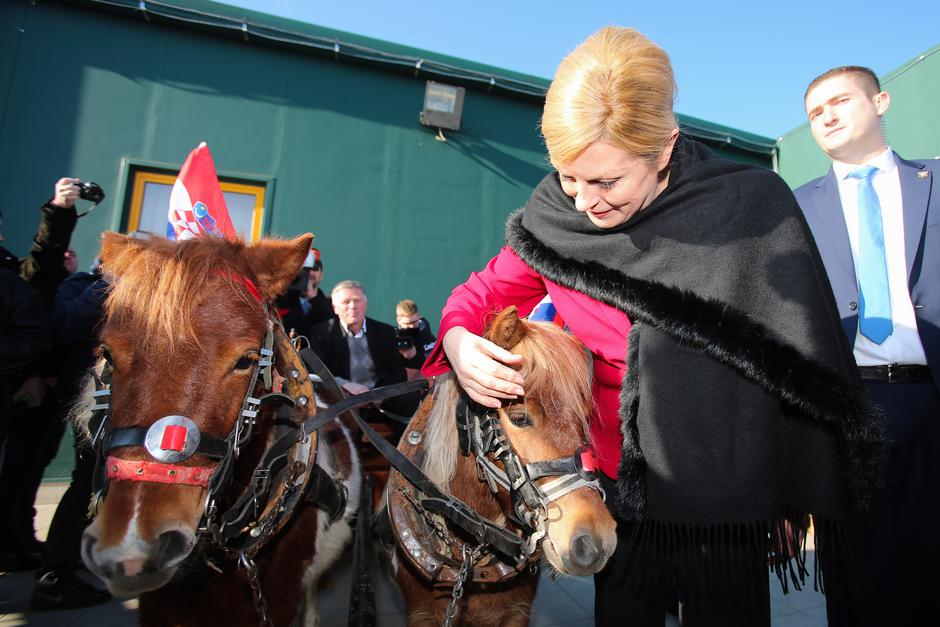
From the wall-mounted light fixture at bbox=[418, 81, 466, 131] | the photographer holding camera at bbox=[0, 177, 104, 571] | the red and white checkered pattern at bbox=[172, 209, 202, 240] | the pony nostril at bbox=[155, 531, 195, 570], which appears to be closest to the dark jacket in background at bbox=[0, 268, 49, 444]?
the photographer holding camera at bbox=[0, 177, 104, 571]

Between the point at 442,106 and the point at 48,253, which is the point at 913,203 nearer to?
the point at 48,253

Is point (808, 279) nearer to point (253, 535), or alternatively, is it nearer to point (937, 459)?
point (937, 459)

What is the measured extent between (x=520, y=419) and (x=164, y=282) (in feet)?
3.84

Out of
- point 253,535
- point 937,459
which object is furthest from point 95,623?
point 937,459

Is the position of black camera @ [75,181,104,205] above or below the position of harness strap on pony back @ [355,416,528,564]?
above

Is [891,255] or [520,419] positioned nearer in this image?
[520,419]

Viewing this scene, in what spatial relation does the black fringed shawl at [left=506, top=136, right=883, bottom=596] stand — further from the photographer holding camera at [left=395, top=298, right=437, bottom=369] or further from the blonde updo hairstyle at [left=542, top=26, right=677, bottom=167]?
the photographer holding camera at [left=395, top=298, right=437, bottom=369]

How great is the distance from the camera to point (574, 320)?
1.54 m

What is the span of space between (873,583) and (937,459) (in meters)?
0.53

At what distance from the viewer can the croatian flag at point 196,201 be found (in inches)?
91.0

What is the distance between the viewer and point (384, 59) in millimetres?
6430

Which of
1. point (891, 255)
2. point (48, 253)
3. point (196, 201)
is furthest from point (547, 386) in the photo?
point (48, 253)

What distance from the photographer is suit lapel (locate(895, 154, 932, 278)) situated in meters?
1.87

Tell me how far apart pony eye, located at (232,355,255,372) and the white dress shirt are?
2244 mm
